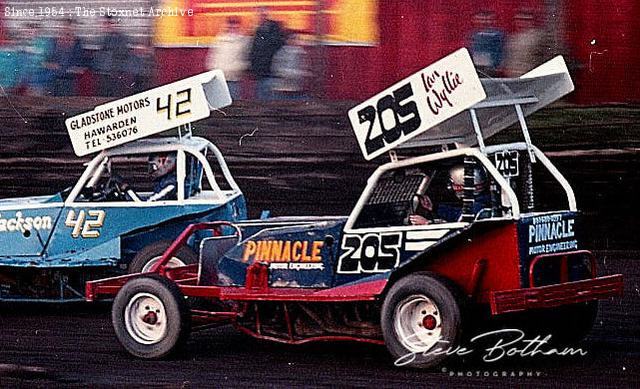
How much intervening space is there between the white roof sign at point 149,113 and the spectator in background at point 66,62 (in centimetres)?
443

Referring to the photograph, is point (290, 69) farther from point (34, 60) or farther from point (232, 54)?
point (34, 60)

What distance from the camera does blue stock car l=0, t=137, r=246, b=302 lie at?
10281 mm

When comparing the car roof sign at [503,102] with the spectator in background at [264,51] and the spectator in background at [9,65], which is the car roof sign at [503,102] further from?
the spectator in background at [9,65]

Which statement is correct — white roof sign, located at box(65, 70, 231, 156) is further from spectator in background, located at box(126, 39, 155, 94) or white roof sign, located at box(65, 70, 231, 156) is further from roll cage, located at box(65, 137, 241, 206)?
spectator in background, located at box(126, 39, 155, 94)

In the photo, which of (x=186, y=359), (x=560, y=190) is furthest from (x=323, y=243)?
(x=560, y=190)

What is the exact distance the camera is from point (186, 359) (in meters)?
8.41

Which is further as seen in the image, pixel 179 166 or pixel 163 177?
pixel 163 177

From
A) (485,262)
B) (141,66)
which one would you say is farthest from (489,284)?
(141,66)

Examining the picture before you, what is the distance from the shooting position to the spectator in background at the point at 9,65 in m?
15.1

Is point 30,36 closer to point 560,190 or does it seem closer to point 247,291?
point 560,190

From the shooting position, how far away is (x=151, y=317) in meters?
8.38

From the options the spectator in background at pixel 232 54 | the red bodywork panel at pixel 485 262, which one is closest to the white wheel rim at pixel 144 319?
the red bodywork panel at pixel 485 262

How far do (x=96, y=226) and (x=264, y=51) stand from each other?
13.8 ft

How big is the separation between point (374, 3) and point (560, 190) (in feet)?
8.92
